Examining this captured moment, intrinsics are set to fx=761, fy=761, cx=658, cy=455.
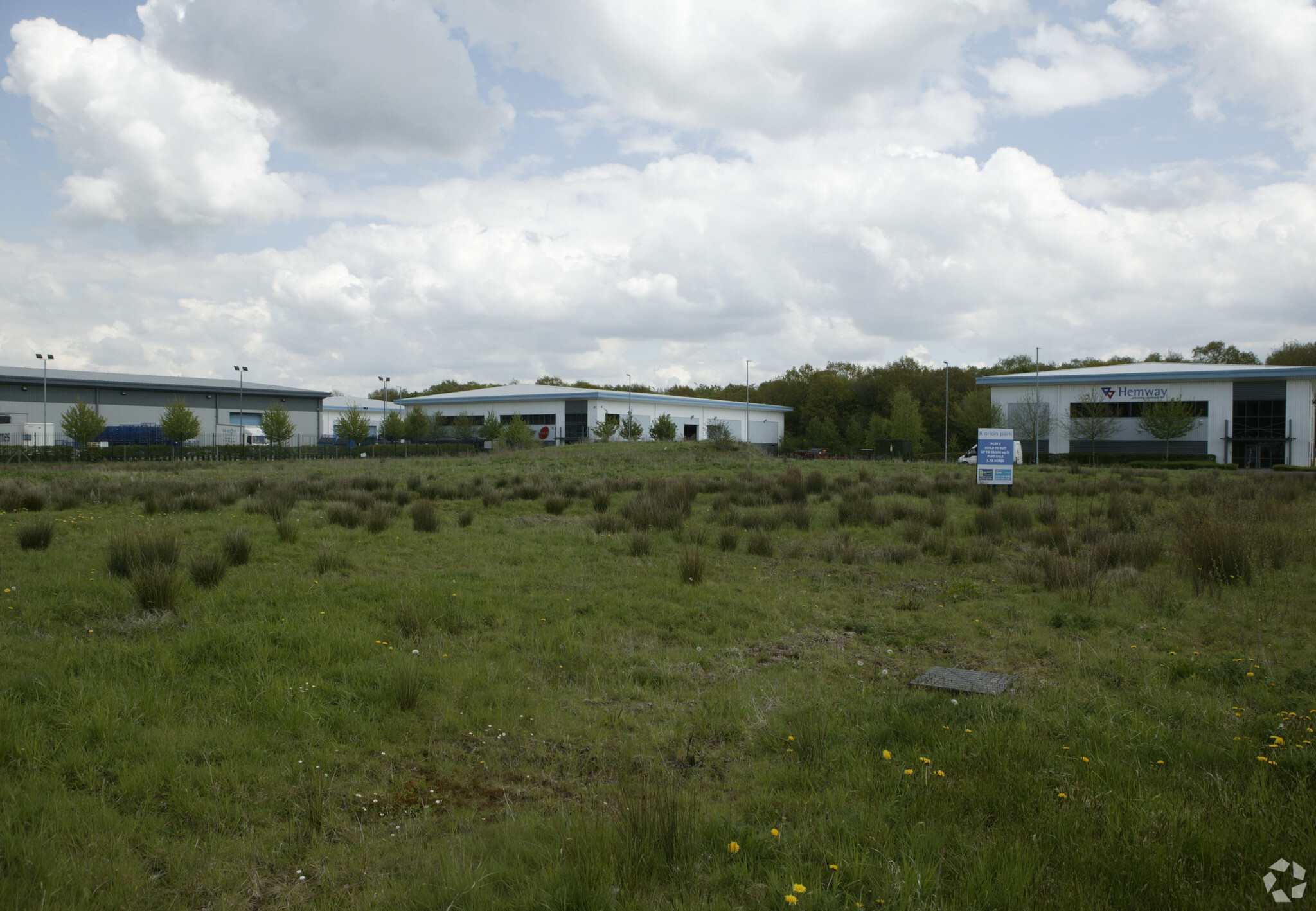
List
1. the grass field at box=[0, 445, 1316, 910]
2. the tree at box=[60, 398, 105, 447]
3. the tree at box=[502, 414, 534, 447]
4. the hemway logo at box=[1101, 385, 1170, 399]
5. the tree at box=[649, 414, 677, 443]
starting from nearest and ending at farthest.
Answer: the grass field at box=[0, 445, 1316, 910]
the tree at box=[60, 398, 105, 447]
the hemway logo at box=[1101, 385, 1170, 399]
the tree at box=[502, 414, 534, 447]
the tree at box=[649, 414, 677, 443]

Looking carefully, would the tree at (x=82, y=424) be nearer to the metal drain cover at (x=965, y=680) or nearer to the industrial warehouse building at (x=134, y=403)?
the industrial warehouse building at (x=134, y=403)

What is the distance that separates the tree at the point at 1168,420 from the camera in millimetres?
57688

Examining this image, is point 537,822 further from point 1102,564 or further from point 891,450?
point 891,450

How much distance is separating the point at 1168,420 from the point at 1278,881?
214 ft

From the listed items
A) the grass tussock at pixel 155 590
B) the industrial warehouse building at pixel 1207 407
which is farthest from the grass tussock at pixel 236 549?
the industrial warehouse building at pixel 1207 407

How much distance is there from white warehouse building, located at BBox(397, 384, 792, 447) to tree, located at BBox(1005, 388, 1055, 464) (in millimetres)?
28728

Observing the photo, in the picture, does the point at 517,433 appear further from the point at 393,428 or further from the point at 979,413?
the point at 979,413

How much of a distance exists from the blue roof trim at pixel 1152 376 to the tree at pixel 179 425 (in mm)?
66574

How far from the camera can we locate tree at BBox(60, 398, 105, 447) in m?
52.0

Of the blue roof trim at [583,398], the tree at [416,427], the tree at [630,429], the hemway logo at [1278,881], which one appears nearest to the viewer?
the hemway logo at [1278,881]

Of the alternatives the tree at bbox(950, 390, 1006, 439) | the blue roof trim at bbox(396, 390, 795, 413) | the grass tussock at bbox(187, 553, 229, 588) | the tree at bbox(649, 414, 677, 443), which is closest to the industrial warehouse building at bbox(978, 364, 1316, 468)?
the tree at bbox(950, 390, 1006, 439)

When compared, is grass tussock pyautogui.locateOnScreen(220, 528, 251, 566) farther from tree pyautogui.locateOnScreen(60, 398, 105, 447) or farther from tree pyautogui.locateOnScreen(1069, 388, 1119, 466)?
tree pyautogui.locateOnScreen(1069, 388, 1119, 466)

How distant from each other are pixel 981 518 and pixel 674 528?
6.53 m

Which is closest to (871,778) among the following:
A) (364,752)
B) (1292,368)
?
(364,752)
